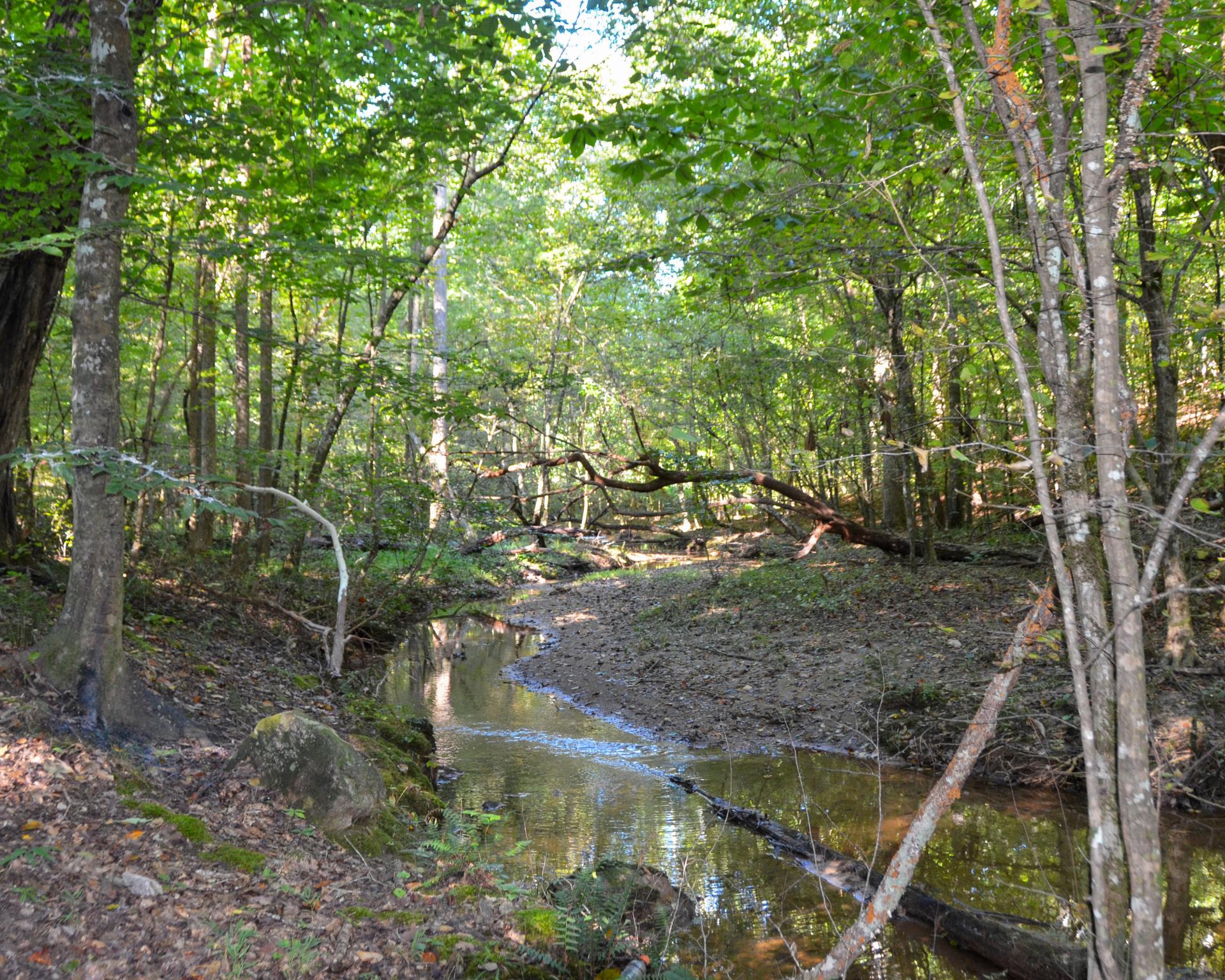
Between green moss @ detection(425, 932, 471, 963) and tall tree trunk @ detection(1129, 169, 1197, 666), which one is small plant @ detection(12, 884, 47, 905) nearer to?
green moss @ detection(425, 932, 471, 963)

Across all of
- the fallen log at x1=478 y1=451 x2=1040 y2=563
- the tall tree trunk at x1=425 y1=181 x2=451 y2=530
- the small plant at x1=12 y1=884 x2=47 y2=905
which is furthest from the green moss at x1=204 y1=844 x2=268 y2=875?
the tall tree trunk at x1=425 y1=181 x2=451 y2=530

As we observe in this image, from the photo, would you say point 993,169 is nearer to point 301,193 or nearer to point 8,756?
point 301,193

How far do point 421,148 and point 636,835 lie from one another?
7123 millimetres

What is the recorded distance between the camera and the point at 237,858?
179 inches

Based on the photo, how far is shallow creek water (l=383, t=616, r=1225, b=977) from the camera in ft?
15.7

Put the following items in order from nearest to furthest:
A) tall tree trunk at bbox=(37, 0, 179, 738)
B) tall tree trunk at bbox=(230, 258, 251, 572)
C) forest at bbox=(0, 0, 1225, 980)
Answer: forest at bbox=(0, 0, 1225, 980)
tall tree trunk at bbox=(37, 0, 179, 738)
tall tree trunk at bbox=(230, 258, 251, 572)

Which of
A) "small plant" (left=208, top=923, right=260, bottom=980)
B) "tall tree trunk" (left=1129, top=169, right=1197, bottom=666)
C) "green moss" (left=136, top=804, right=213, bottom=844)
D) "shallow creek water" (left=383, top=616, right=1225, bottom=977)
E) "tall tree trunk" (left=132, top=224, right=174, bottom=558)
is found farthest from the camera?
"tall tree trunk" (left=132, top=224, right=174, bottom=558)

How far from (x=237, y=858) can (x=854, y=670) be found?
7.78 metres

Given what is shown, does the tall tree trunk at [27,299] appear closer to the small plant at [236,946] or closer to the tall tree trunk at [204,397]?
the tall tree trunk at [204,397]

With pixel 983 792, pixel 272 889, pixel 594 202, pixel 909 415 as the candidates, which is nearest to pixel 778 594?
pixel 909 415

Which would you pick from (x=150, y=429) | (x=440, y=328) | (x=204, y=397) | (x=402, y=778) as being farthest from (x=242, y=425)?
(x=402, y=778)

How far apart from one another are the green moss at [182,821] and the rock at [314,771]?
689 millimetres

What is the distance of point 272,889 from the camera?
430 centimetres

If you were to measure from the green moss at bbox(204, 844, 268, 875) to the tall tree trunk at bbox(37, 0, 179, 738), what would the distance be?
1713 millimetres
